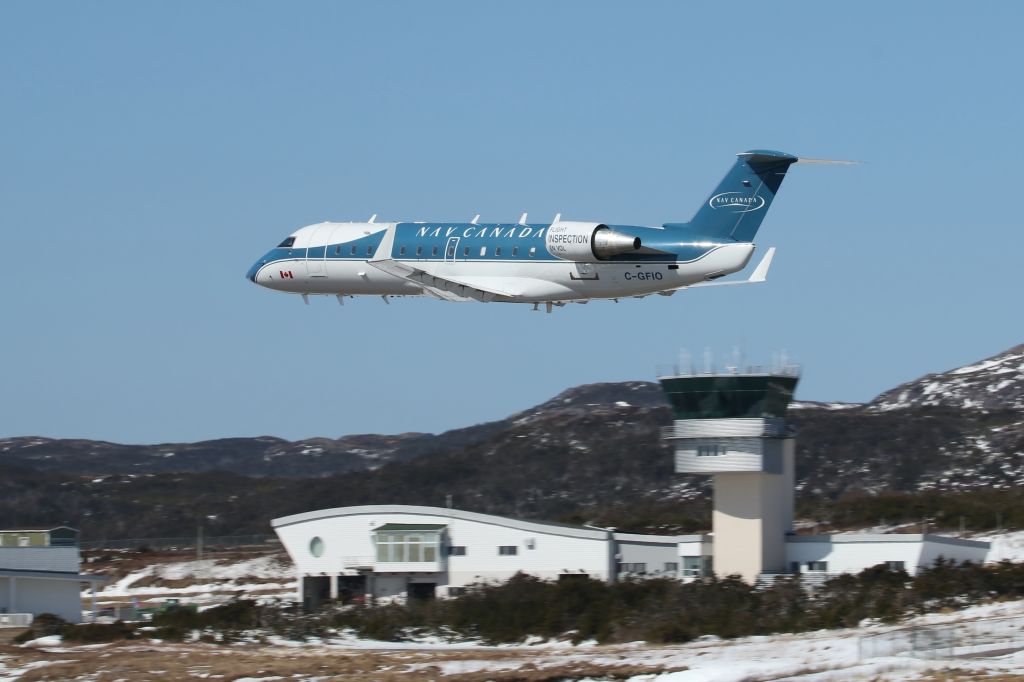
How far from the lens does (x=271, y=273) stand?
6425cm

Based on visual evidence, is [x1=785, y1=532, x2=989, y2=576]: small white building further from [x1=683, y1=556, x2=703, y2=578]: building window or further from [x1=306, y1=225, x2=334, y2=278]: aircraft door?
[x1=306, y1=225, x2=334, y2=278]: aircraft door

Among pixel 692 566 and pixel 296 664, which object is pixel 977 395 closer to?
pixel 692 566

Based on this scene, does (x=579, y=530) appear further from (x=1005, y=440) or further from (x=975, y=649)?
(x=1005, y=440)

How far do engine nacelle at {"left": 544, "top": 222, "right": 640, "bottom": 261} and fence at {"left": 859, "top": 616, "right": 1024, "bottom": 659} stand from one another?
14915 millimetres

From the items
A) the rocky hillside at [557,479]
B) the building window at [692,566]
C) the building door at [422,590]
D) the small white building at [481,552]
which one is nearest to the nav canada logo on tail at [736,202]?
the small white building at [481,552]

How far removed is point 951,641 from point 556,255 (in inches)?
712

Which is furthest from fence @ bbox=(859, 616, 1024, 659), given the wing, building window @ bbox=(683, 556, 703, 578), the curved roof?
the curved roof

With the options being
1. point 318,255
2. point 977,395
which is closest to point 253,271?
point 318,255

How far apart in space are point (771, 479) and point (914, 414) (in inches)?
3616

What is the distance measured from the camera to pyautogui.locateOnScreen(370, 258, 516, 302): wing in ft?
190

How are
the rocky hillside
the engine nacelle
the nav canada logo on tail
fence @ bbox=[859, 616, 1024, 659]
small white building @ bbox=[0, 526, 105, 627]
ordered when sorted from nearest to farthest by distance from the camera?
fence @ bbox=[859, 616, 1024, 659], the engine nacelle, the nav canada logo on tail, small white building @ bbox=[0, 526, 105, 627], the rocky hillside

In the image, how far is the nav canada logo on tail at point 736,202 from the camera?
57531 mm

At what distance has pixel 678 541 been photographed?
255ft

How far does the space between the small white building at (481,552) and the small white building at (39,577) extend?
10.00 m
